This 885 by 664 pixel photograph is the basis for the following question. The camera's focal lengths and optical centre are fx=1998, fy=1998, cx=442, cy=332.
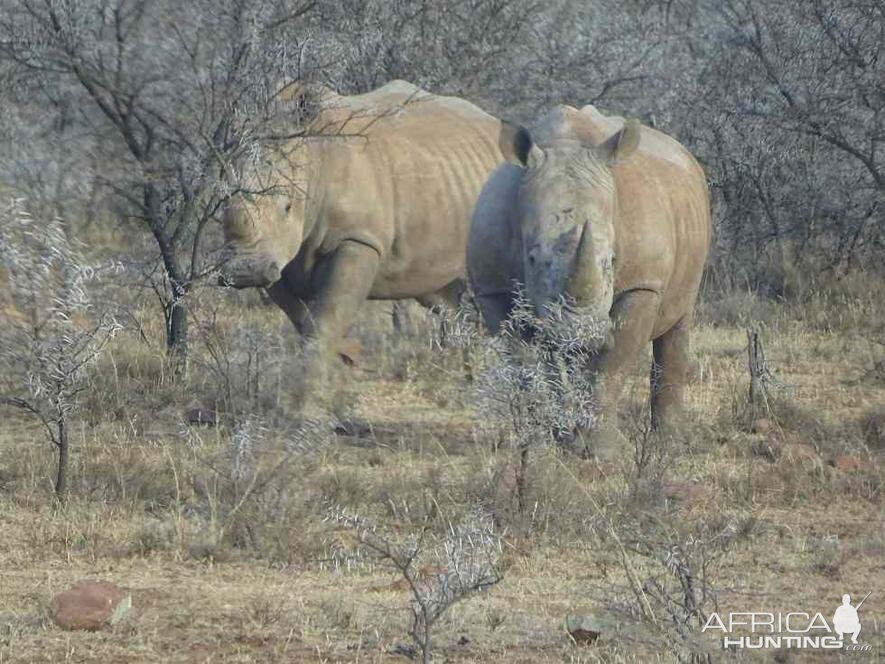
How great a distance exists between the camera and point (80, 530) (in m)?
6.88

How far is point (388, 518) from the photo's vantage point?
287 inches

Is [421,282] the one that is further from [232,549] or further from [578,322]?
[232,549]

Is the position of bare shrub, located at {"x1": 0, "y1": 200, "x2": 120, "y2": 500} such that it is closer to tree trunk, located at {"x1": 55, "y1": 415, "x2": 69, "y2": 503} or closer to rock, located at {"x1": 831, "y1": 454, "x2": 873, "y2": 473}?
tree trunk, located at {"x1": 55, "y1": 415, "x2": 69, "y2": 503}

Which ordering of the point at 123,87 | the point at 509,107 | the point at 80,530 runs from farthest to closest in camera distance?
1. the point at 509,107
2. the point at 123,87
3. the point at 80,530

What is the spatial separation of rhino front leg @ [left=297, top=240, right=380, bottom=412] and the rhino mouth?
0.33 m

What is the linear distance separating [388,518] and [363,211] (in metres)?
3.10

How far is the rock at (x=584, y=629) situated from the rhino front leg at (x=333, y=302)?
410cm

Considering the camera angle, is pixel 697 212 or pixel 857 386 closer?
pixel 697 212

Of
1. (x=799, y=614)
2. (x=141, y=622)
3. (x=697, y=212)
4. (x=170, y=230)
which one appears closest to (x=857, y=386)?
(x=697, y=212)

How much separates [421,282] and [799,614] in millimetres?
4946

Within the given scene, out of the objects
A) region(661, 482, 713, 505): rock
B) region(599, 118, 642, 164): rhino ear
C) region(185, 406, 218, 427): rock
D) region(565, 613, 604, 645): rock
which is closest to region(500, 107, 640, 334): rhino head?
region(599, 118, 642, 164): rhino ear

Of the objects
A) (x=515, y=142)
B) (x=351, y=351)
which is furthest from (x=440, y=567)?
(x=351, y=351)

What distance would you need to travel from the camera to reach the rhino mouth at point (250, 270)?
31.3ft

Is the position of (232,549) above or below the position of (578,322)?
below
